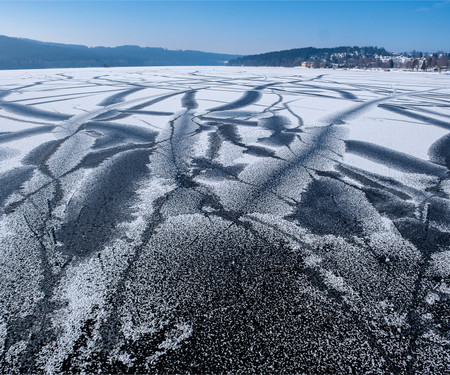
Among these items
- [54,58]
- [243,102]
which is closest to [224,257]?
[243,102]

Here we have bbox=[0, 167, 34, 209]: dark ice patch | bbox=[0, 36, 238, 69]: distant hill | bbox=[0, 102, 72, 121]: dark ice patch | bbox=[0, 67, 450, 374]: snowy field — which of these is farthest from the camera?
bbox=[0, 36, 238, 69]: distant hill

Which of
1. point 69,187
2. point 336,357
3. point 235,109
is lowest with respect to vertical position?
point 336,357

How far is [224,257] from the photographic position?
227 centimetres

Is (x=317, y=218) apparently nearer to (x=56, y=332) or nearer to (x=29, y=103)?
(x=56, y=332)

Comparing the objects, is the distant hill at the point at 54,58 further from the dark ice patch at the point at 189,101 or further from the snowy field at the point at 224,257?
the snowy field at the point at 224,257

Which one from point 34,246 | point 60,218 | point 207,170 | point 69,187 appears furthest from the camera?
point 207,170

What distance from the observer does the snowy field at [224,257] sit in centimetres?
156

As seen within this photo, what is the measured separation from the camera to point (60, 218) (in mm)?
2736

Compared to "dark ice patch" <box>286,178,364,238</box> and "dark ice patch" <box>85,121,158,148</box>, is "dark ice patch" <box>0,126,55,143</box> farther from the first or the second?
"dark ice patch" <box>286,178,364,238</box>

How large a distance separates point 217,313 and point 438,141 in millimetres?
5939

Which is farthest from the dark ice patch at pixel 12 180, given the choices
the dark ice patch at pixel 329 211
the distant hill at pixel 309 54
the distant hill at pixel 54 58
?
the distant hill at pixel 309 54

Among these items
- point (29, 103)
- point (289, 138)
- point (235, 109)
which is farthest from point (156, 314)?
point (29, 103)

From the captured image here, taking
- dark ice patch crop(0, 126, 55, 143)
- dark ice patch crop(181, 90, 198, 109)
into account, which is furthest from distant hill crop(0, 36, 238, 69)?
dark ice patch crop(0, 126, 55, 143)

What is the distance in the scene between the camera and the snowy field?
156cm
